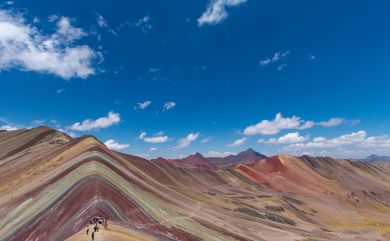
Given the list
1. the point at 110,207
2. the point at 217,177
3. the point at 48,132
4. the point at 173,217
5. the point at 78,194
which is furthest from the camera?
the point at 217,177

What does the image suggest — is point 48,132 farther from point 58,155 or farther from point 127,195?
point 127,195

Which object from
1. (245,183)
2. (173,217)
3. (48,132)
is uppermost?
(48,132)

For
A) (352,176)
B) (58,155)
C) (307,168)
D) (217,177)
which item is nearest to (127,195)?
(58,155)

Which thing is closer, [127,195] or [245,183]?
[127,195]

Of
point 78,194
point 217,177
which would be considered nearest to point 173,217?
point 78,194

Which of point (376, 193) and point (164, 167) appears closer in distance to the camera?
point (164, 167)

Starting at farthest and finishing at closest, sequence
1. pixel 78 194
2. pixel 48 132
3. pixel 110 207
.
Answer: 1. pixel 48 132
2. pixel 78 194
3. pixel 110 207

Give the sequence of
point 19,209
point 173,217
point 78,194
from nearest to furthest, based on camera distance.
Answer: point 78,194
point 19,209
point 173,217

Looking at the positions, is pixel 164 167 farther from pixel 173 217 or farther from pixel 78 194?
pixel 78 194

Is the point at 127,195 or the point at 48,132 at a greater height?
the point at 48,132
